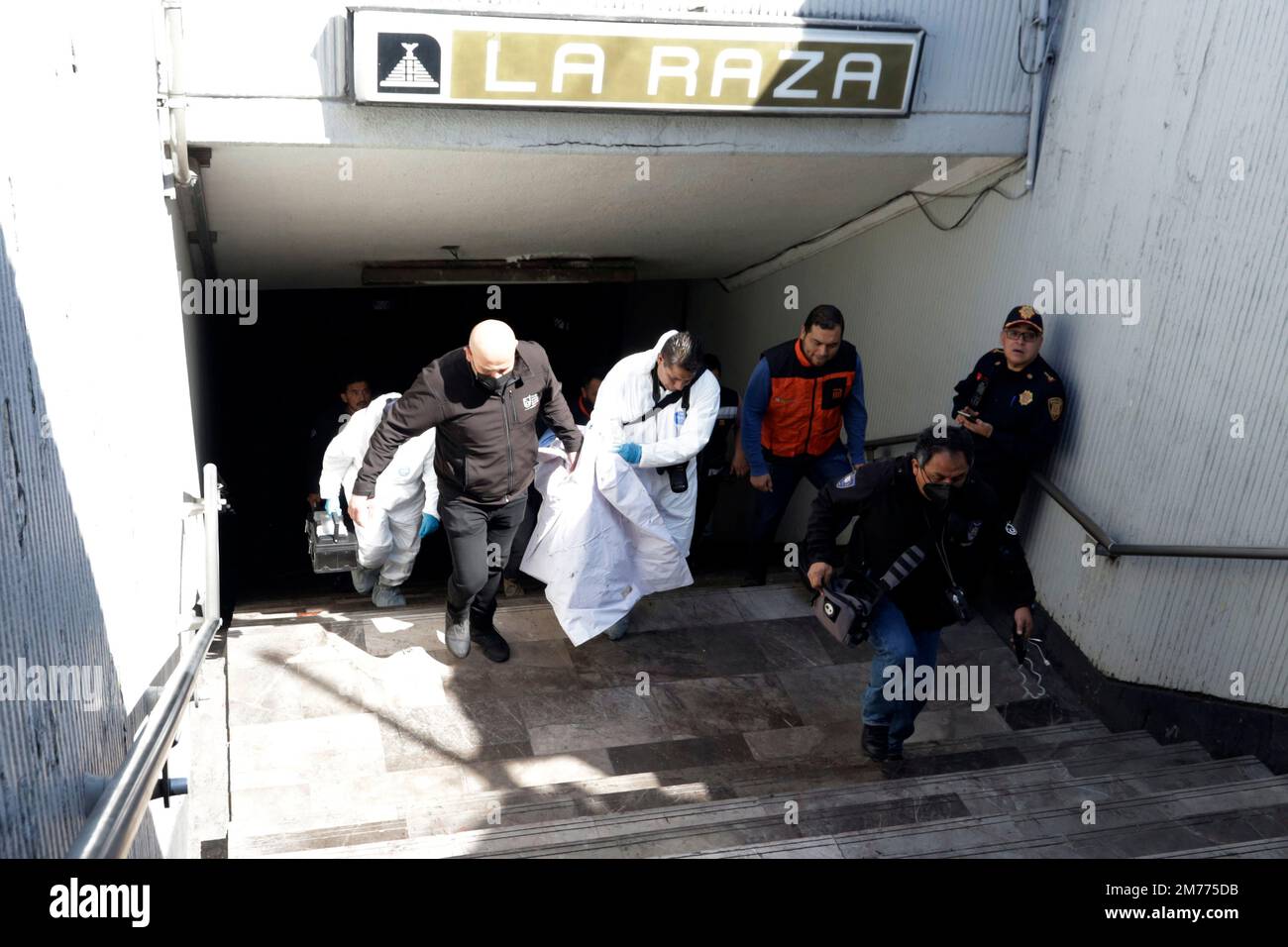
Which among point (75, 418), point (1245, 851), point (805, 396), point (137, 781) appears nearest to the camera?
point (137, 781)

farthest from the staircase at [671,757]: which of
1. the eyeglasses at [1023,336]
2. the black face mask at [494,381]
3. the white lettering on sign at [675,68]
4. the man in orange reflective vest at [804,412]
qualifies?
the white lettering on sign at [675,68]

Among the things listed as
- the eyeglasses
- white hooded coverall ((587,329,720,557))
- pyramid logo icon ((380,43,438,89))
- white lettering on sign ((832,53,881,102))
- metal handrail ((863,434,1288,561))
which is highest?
white lettering on sign ((832,53,881,102))

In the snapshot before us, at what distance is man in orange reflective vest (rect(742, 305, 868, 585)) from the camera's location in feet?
18.1

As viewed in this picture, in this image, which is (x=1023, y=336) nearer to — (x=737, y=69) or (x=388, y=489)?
(x=737, y=69)

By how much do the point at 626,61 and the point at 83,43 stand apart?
2611 millimetres

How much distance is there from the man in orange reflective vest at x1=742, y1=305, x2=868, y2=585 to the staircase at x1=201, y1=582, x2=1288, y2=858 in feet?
2.37

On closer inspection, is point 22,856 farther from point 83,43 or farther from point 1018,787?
point 1018,787

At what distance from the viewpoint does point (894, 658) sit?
14.2 ft

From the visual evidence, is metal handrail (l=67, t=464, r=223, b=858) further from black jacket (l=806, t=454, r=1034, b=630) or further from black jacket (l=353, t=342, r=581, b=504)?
black jacket (l=806, t=454, r=1034, b=630)

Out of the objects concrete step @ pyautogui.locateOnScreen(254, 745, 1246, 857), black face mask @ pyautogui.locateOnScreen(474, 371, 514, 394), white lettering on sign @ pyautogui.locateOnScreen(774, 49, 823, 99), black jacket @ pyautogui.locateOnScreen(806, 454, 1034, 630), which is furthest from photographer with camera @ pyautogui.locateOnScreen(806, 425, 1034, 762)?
white lettering on sign @ pyautogui.locateOnScreen(774, 49, 823, 99)

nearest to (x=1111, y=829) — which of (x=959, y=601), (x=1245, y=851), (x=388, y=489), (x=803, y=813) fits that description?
(x=1245, y=851)

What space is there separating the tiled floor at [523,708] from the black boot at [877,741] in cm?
20

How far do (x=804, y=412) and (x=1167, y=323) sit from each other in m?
1.67
